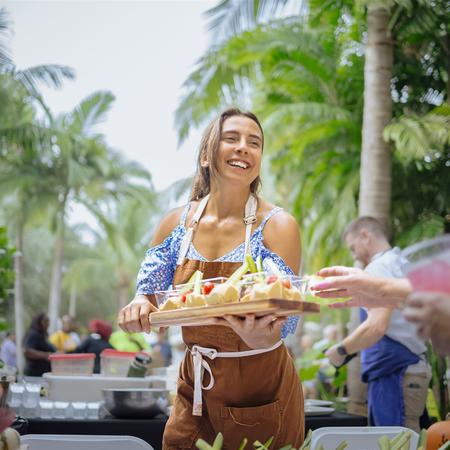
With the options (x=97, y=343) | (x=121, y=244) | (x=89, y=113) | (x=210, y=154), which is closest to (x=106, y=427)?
(x=210, y=154)

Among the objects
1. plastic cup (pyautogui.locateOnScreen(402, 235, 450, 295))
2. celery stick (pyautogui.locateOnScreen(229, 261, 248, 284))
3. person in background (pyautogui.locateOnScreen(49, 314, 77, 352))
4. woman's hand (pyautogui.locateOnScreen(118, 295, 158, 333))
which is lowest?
person in background (pyautogui.locateOnScreen(49, 314, 77, 352))

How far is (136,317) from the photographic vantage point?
8.20ft

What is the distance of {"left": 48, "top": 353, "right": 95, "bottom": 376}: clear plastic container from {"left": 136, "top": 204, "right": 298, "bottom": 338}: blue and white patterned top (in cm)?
217

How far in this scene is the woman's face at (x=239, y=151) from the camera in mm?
2623

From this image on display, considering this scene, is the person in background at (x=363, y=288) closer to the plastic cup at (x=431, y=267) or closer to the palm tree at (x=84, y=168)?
the plastic cup at (x=431, y=267)

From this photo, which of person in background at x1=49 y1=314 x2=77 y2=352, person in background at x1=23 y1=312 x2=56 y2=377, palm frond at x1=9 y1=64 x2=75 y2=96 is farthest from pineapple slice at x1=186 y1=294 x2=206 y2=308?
palm frond at x1=9 y1=64 x2=75 y2=96

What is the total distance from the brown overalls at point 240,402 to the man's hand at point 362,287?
0.39 meters

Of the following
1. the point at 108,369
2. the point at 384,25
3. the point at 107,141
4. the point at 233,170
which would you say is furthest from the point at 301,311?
the point at 107,141

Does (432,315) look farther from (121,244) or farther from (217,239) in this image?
(121,244)

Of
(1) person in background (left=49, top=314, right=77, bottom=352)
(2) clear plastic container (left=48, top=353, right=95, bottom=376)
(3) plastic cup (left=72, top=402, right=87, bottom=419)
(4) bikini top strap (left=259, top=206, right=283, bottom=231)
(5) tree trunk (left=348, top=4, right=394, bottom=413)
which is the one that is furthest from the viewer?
(1) person in background (left=49, top=314, right=77, bottom=352)

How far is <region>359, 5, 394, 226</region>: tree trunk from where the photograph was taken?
22.6ft

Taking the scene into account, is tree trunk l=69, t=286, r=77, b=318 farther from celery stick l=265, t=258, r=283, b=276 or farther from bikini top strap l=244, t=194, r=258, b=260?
celery stick l=265, t=258, r=283, b=276

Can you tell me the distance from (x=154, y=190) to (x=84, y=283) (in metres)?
13.6

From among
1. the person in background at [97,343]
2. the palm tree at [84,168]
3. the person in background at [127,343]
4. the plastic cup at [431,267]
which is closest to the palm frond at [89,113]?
the palm tree at [84,168]
